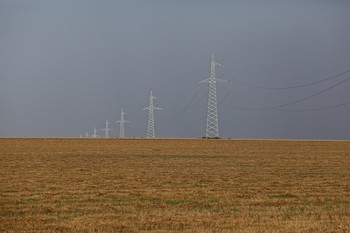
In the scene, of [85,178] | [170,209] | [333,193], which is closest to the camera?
[170,209]

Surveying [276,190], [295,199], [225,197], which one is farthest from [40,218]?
[276,190]

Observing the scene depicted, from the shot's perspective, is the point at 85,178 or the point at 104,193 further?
the point at 85,178

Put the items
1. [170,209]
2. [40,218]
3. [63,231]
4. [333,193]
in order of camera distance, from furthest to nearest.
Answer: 1. [333,193]
2. [170,209]
3. [40,218]
4. [63,231]

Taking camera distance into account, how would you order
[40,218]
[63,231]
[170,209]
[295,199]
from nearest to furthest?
[63,231] < [40,218] < [170,209] < [295,199]

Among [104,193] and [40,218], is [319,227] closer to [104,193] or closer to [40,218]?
[40,218]

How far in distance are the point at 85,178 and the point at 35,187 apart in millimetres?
4305

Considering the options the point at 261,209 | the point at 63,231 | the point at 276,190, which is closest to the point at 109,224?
the point at 63,231

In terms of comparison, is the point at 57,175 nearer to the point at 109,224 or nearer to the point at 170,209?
the point at 170,209

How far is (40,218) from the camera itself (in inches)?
597

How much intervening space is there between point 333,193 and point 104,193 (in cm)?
797

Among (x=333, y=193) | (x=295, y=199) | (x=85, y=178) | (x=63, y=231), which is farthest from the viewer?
(x=85, y=178)

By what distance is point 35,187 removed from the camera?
Result: 22062mm

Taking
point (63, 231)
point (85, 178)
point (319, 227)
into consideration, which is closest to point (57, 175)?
point (85, 178)

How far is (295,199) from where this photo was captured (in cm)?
1930
